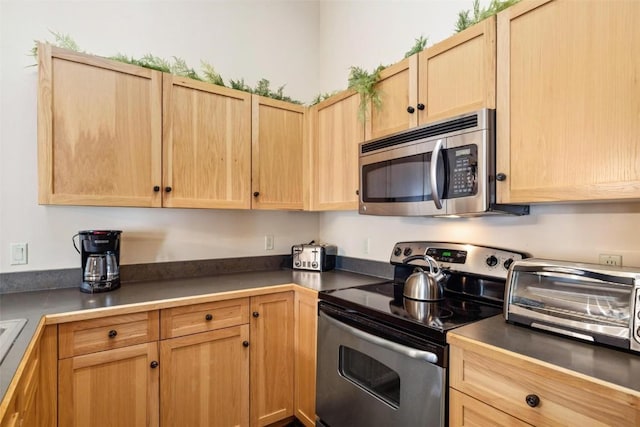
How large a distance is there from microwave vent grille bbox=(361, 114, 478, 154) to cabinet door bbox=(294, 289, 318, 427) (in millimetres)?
890

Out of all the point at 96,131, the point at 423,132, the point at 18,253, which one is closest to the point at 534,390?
the point at 423,132

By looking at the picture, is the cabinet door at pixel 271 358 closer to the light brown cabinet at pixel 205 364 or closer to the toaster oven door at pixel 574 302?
the light brown cabinet at pixel 205 364

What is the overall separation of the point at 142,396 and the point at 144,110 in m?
1.46

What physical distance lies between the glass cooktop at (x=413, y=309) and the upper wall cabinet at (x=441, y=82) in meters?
0.88

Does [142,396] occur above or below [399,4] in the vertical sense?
below

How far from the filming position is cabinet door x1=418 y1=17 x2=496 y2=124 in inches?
55.3

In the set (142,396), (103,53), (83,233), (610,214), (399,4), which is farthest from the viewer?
(399,4)

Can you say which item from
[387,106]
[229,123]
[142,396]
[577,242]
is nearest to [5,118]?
[229,123]

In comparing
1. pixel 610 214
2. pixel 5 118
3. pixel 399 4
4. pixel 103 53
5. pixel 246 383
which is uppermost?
pixel 399 4

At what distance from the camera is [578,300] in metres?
1.17

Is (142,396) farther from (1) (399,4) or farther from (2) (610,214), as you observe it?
(1) (399,4)

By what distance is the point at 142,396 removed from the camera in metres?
1.60

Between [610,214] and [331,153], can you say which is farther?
[331,153]

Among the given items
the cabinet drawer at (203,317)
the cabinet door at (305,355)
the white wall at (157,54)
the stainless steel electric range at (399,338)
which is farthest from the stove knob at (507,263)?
the white wall at (157,54)
